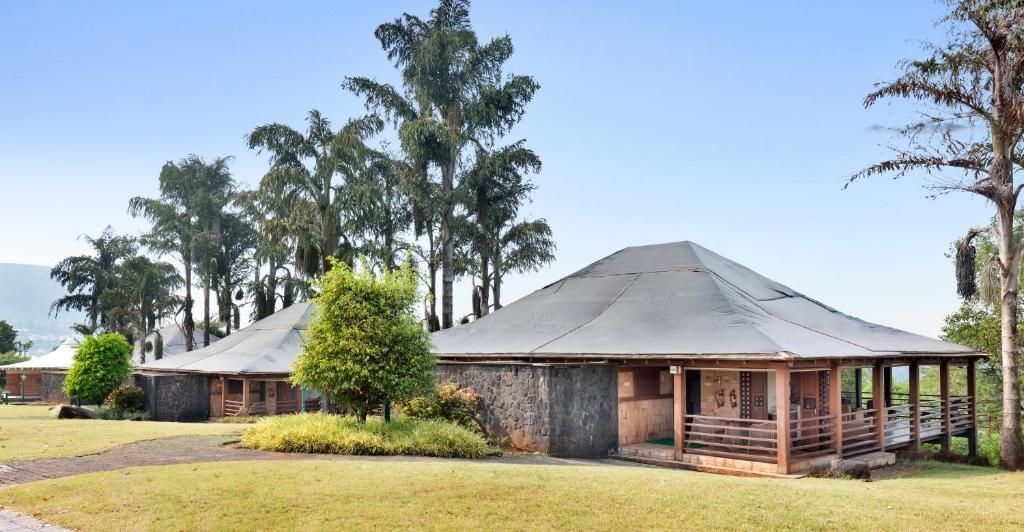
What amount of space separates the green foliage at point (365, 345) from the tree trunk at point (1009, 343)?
13483 millimetres

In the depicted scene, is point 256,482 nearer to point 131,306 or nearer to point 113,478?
point 113,478

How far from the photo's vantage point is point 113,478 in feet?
39.4

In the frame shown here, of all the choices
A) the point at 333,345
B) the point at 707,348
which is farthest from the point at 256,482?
the point at 707,348

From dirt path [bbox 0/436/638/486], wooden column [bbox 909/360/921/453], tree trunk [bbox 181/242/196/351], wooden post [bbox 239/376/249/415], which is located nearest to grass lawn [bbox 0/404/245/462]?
dirt path [bbox 0/436/638/486]

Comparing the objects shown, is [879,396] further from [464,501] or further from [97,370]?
[97,370]

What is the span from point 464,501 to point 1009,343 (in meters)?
14.4

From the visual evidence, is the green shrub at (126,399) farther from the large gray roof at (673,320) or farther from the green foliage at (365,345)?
the green foliage at (365,345)

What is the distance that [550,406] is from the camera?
17141 mm

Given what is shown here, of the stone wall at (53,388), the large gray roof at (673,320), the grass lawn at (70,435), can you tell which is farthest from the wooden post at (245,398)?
the stone wall at (53,388)

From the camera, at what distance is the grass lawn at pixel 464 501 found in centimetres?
989

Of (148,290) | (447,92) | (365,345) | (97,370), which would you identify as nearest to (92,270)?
(148,290)

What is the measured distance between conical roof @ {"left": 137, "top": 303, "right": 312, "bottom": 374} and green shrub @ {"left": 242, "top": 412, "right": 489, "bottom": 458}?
1401 centimetres

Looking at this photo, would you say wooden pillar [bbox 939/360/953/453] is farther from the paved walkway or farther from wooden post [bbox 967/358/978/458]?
the paved walkway

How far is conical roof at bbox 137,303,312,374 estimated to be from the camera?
101 feet
